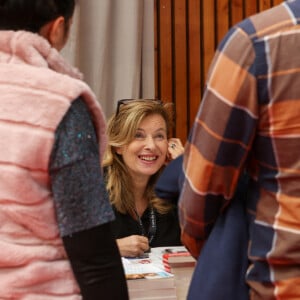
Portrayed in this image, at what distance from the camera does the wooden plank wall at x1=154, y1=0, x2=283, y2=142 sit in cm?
367

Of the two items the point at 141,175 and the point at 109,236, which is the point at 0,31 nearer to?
the point at 109,236

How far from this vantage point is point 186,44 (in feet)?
12.1

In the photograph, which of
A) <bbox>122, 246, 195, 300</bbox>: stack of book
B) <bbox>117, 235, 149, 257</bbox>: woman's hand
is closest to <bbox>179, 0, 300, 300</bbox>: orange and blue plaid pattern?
<bbox>122, 246, 195, 300</bbox>: stack of book

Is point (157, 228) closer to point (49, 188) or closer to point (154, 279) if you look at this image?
point (154, 279)

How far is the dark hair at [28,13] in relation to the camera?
104 cm

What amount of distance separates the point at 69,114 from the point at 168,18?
2.81 m

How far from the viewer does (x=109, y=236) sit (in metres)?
1.02

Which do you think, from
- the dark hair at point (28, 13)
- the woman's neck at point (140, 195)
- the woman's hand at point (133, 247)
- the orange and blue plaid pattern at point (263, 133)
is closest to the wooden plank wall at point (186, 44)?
the woman's neck at point (140, 195)

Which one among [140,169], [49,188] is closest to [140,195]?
[140,169]

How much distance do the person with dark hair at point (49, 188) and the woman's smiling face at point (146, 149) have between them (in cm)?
158

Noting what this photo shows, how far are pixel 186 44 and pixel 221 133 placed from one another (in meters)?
2.86

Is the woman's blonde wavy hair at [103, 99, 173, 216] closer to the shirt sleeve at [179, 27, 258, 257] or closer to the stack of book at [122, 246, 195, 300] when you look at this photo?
the stack of book at [122, 246, 195, 300]

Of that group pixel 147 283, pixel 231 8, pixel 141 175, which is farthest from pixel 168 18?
pixel 147 283

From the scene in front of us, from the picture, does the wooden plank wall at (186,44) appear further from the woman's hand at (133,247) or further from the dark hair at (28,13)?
the dark hair at (28,13)
